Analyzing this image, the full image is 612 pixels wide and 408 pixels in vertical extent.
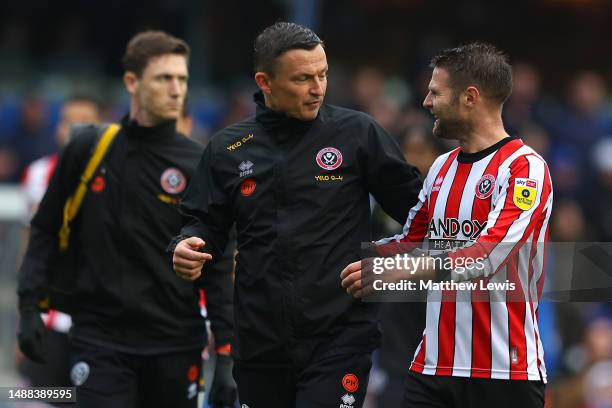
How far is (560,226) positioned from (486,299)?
695 centimetres

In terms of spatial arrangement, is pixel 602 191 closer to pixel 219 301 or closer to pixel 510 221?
pixel 219 301

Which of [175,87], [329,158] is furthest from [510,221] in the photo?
[175,87]

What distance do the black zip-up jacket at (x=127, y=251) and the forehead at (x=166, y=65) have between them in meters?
0.35

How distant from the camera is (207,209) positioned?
5918 millimetres

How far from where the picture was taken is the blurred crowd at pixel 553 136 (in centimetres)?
1051

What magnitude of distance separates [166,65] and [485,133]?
2.36 m

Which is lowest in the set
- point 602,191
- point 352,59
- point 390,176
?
point 390,176

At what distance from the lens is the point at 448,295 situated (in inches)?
211

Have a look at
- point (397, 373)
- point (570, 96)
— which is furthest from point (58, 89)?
point (397, 373)

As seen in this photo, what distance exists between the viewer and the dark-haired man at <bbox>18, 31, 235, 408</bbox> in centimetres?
662

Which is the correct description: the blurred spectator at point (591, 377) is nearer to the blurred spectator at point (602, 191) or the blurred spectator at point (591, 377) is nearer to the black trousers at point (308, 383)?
the blurred spectator at point (602, 191)

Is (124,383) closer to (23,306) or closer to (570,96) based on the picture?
(23,306)

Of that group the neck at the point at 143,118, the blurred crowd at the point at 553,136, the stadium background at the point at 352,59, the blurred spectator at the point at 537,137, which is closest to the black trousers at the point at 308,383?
the neck at the point at 143,118

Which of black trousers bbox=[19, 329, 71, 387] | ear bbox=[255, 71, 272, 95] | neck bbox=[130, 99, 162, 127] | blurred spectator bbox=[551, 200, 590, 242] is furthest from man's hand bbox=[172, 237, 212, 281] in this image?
blurred spectator bbox=[551, 200, 590, 242]
